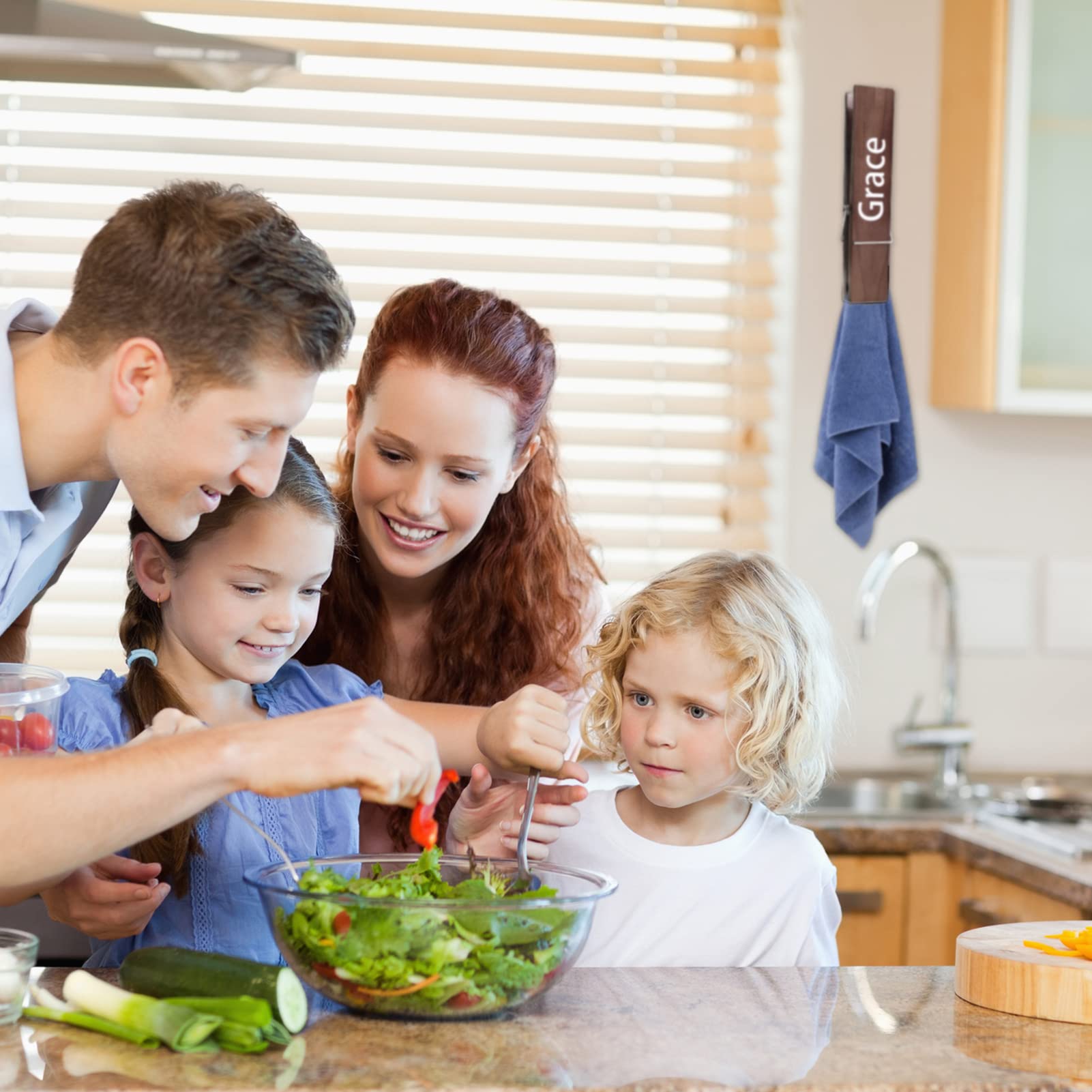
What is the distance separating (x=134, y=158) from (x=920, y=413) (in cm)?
172

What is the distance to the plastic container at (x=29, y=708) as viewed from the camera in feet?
4.10

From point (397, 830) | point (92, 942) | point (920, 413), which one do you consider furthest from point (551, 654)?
point (920, 413)

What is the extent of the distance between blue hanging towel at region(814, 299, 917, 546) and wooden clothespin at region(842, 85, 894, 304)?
0.29ft

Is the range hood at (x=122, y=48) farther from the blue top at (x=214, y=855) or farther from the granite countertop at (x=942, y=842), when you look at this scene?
the granite countertop at (x=942, y=842)

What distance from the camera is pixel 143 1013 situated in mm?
1108

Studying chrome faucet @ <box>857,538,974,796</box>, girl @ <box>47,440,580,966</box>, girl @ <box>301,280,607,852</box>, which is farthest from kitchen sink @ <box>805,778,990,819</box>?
girl @ <box>47,440,580,966</box>

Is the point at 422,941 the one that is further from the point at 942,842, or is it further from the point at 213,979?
the point at 942,842

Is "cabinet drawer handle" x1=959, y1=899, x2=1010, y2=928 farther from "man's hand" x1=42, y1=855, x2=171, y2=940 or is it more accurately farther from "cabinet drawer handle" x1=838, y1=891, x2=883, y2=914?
"man's hand" x1=42, y1=855, x2=171, y2=940

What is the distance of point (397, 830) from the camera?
1899 mm

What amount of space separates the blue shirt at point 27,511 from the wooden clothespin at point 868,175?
858 millimetres

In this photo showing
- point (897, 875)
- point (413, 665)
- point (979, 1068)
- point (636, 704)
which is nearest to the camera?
point (979, 1068)

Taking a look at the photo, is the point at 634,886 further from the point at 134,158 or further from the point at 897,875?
the point at 134,158

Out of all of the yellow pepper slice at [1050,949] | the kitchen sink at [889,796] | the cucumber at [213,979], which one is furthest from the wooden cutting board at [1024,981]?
the kitchen sink at [889,796]

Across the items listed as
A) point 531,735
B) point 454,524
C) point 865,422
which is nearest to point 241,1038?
point 531,735
